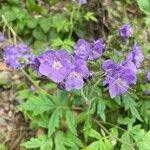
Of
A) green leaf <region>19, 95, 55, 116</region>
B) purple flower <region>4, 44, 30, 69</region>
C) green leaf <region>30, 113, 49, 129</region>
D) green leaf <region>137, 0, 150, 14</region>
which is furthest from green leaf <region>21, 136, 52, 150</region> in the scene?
green leaf <region>137, 0, 150, 14</region>

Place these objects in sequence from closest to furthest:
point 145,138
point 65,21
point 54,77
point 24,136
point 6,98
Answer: point 54,77
point 145,138
point 24,136
point 6,98
point 65,21

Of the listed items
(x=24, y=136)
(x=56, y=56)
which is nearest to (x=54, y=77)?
(x=56, y=56)

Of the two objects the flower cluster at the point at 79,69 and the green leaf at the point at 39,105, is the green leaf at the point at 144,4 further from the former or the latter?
the green leaf at the point at 39,105

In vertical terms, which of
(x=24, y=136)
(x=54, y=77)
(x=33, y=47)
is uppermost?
(x=54, y=77)

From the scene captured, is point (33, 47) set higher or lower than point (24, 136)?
higher

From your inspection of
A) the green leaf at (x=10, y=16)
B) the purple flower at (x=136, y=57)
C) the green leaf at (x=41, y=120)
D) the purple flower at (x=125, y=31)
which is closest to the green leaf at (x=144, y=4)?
the purple flower at (x=125, y=31)

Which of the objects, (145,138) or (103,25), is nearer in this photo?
(145,138)

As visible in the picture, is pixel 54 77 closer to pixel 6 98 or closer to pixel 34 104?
pixel 34 104
